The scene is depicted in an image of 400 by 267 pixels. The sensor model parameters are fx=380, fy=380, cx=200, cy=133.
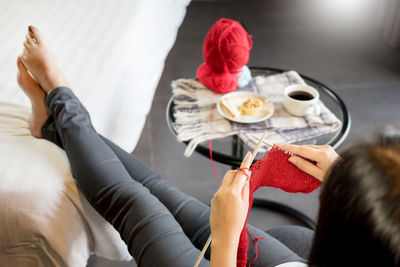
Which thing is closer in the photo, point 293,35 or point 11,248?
point 11,248

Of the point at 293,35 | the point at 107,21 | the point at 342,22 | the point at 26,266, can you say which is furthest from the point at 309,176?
the point at 342,22

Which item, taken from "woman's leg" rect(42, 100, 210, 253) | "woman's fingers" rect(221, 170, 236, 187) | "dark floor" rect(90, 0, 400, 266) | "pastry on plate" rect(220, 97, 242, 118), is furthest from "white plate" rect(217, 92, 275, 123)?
"dark floor" rect(90, 0, 400, 266)

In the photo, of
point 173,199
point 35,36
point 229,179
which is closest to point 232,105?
point 173,199

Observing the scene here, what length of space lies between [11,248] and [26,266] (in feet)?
0.18

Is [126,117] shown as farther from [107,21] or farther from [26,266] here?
[26,266]

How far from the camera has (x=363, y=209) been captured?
1.23 feet

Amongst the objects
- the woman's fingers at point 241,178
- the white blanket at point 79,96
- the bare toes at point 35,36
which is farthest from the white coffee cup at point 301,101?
the bare toes at point 35,36

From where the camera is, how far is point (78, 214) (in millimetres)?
794

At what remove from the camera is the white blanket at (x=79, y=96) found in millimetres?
736

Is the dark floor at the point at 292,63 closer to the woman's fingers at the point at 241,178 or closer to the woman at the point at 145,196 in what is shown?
the woman at the point at 145,196

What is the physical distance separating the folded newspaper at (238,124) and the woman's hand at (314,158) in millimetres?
179

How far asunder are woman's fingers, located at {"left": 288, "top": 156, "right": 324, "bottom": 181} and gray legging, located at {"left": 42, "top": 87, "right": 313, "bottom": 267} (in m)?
0.18

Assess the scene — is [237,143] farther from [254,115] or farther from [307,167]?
[307,167]

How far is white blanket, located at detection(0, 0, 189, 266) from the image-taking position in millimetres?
736
